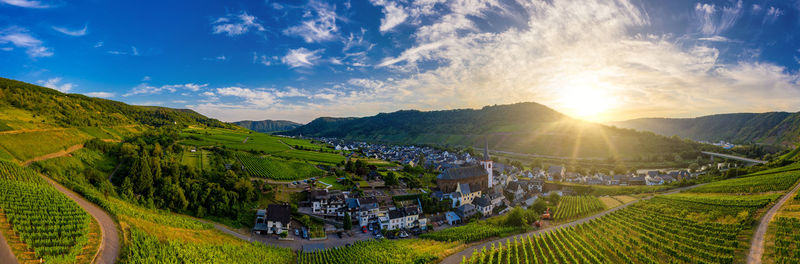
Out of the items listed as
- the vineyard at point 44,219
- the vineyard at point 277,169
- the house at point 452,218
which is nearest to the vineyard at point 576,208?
the house at point 452,218

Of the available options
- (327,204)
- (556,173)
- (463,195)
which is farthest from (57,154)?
(556,173)

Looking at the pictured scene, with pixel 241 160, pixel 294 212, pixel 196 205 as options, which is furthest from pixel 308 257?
pixel 241 160

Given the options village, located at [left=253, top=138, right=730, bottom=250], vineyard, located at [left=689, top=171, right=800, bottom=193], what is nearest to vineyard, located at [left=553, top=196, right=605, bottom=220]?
village, located at [left=253, top=138, right=730, bottom=250]

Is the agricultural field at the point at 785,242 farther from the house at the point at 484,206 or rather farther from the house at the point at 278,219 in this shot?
the house at the point at 278,219

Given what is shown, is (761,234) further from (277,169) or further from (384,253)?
(277,169)

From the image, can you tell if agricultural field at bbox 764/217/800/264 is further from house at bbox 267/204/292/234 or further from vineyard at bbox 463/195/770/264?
house at bbox 267/204/292/234

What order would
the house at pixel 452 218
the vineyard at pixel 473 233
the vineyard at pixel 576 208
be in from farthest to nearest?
the house at pixel 452 218, the vineyard at pixel 576 208, the vineyard at pixel 473 233
